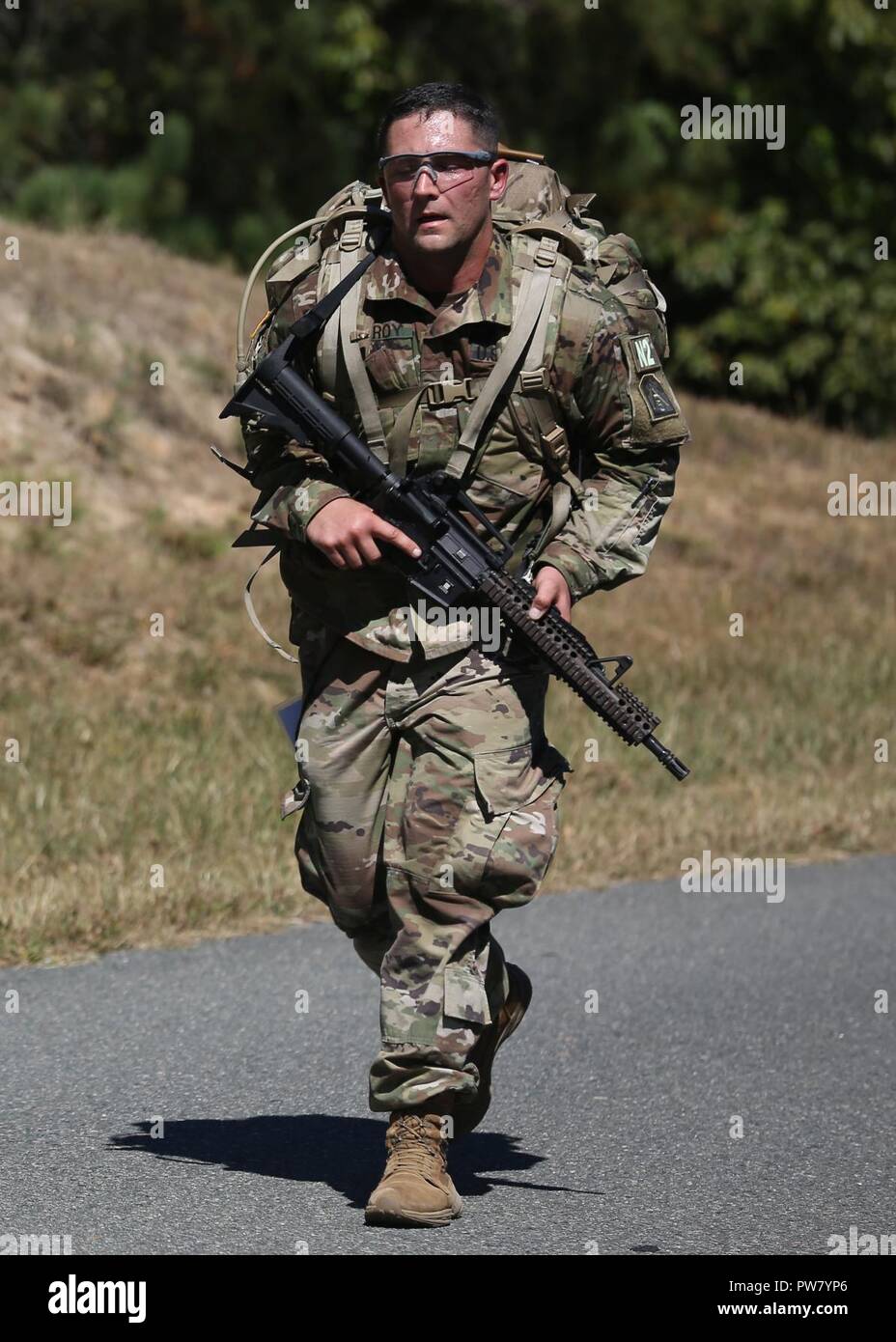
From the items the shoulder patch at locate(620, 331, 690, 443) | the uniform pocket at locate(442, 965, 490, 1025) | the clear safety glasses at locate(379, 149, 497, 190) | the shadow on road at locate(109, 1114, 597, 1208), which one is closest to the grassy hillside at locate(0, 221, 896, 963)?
the shadow on road at locate(109, 1114, 597, 1208)

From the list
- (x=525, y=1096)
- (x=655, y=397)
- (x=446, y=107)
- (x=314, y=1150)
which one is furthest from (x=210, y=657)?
(x=446, y=107)

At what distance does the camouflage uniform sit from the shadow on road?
367 millimetres

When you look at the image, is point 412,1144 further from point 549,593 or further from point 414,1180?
point 549,593

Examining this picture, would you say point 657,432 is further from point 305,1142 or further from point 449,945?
point 305,1142

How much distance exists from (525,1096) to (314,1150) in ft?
2.50

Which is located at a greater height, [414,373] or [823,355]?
[823,355]

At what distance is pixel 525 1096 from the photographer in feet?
18.4

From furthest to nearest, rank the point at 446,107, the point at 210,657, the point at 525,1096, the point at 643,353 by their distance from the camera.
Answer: the point at 210,657 → the point at 525,1096 → the point at 643,353 → the point at 446,107

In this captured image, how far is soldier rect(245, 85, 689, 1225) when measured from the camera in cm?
447

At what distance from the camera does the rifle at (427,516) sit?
4.54 m

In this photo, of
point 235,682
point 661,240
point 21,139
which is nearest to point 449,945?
point 235,682

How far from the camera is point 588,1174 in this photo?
4914 millimetres

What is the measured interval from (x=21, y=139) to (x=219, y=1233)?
1629 cm

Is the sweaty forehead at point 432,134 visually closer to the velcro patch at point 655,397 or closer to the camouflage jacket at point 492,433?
the camouflage jacket at point 492,433
